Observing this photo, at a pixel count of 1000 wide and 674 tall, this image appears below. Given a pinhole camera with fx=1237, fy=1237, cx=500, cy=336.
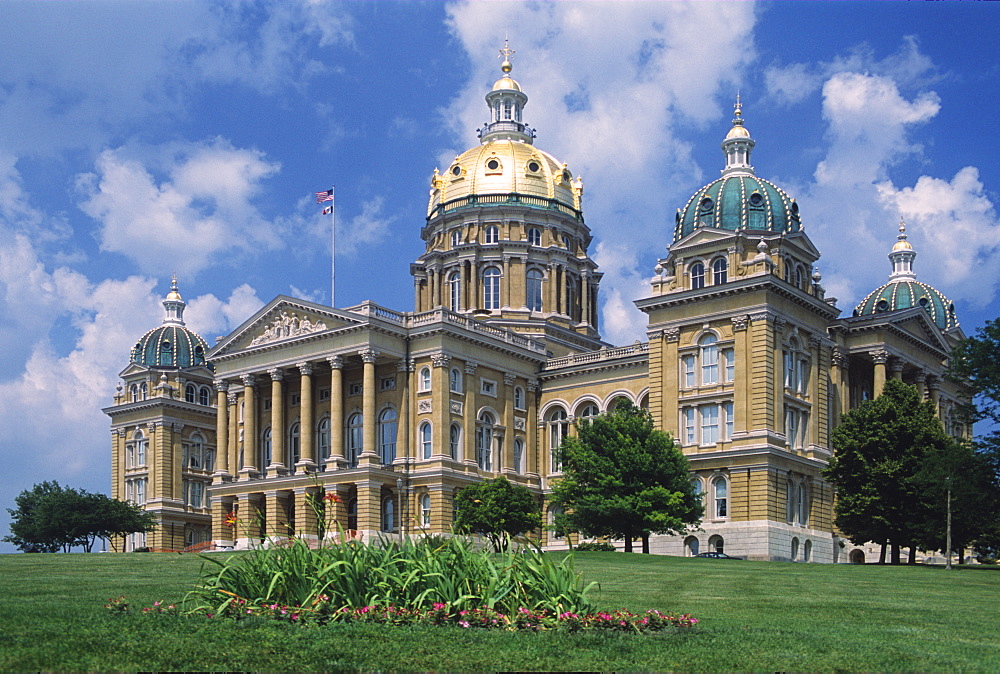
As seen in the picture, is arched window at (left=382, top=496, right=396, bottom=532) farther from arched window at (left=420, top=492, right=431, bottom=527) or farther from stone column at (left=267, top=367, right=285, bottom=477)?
stone column at (left=267, top=367, right=285, bottom=477)

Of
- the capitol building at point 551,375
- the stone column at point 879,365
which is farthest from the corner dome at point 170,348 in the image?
the stone column at point 879,365

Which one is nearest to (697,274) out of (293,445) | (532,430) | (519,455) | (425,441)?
(532,430)

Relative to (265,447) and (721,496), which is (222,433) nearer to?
(265,447)

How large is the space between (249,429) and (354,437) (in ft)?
24.3

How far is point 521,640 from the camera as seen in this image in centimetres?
1967

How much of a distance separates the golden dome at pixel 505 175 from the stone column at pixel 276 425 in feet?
84.4

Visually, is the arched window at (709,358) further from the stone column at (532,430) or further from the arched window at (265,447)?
the arched window at (265,447)

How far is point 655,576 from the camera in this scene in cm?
4209

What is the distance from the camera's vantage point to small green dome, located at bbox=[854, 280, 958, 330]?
9262cm

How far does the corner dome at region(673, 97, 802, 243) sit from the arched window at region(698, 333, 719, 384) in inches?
277

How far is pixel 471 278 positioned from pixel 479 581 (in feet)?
251

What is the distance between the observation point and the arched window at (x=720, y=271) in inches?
2943

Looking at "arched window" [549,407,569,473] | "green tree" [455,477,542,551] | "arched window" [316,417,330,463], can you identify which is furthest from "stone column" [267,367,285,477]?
"arched window" [549,407,569,473]

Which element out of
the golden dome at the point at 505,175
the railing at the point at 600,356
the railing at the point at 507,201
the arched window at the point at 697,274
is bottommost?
the railing at the point at 600,356
